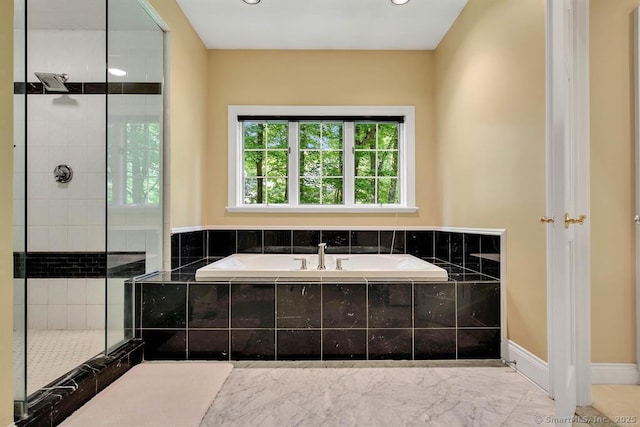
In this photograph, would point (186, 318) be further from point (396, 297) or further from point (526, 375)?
point (526, 375)

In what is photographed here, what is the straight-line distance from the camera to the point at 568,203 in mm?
1584

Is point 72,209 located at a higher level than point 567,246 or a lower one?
higher

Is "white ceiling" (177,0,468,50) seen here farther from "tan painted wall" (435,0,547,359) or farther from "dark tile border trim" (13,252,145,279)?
"dark tile border trim" (13,252,145,279)

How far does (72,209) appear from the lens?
2.39 m

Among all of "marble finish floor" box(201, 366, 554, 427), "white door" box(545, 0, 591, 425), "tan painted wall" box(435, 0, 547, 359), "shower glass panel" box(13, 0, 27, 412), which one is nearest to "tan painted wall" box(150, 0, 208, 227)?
"shower glass panel" box(13, 0, 27, 412)

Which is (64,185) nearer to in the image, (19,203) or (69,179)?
(69,179)

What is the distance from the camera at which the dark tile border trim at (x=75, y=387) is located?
4.72 ft

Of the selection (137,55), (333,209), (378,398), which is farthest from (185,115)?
(378,398)

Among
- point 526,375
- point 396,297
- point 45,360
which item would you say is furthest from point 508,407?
point 45,360

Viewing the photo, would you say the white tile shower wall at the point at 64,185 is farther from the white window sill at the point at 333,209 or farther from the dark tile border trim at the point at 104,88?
the white window sill at the point at 333,209

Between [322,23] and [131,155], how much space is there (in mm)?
1798

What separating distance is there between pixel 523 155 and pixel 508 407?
126cm

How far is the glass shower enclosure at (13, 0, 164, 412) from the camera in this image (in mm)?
2119

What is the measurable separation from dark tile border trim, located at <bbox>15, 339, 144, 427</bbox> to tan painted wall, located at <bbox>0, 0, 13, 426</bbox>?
0.12 meters
